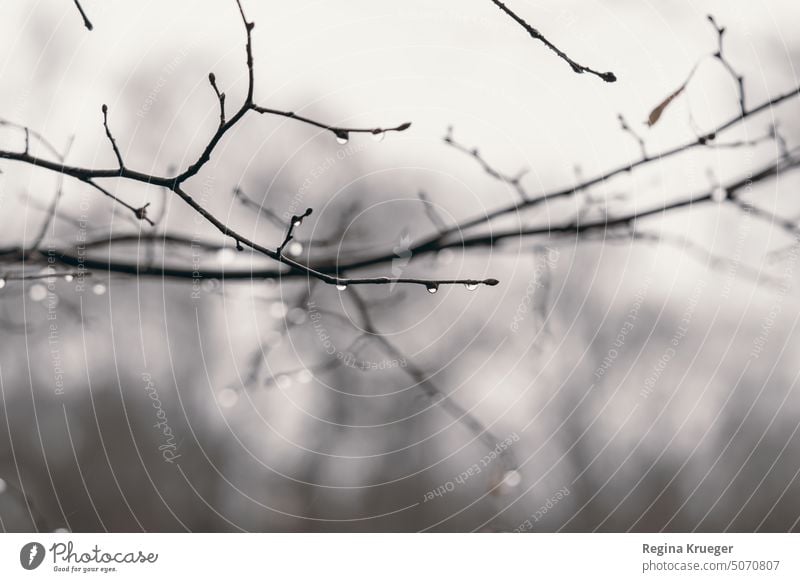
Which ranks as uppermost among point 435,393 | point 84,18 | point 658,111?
point 84,18

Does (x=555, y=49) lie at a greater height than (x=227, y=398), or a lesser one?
greater

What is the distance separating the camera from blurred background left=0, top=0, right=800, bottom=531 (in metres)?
0.60

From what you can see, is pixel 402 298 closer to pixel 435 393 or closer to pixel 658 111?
pixel 435 393

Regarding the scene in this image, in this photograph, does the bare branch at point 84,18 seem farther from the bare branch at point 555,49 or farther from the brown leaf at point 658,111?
the brown leaf at point 658,111

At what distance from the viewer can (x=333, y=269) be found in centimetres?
60

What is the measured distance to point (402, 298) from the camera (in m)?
0.61

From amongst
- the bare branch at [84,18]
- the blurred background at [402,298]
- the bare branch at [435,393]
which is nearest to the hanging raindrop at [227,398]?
the blurred background at [402,298]

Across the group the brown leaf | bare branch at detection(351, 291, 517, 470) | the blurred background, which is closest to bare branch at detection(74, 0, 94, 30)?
the blurred background

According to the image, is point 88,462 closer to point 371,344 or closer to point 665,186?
point 371,344

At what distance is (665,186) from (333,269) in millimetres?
348

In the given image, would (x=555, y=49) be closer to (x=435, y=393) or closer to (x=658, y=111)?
(x=658, y=111)

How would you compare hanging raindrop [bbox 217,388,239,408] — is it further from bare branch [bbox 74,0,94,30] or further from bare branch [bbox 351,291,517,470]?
bare branch [bbox 74,0,94,30]

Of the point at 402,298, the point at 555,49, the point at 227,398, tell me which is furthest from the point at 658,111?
the point at 227,398
